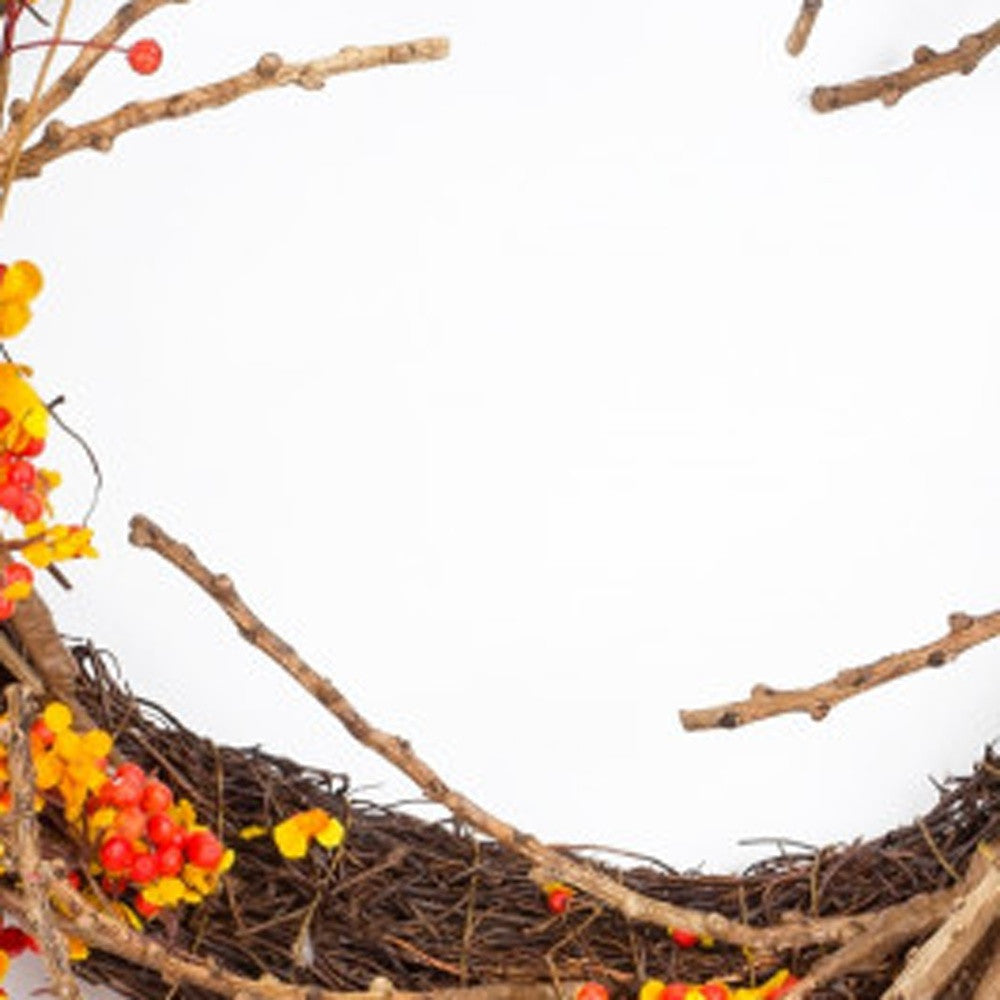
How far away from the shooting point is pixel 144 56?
57.1 inches

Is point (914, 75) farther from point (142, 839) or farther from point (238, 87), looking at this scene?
point (142, 839)

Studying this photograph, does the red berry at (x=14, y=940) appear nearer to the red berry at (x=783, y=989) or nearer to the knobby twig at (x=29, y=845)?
the knobby twig at (x=29, y=845)

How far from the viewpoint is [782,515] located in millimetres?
1774

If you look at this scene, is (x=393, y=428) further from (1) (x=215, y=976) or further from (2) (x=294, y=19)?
(1) (x=215, y=976)

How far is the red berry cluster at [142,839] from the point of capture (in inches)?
59.4

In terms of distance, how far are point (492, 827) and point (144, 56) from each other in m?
0.45

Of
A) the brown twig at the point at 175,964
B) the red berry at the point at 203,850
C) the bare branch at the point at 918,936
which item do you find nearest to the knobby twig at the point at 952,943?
the bare branch at the point at 918,936

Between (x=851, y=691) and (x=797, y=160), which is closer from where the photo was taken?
(x=851, y=691)

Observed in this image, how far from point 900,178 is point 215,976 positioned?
0.67 meters

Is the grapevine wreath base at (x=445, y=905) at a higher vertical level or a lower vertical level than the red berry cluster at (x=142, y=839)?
lower

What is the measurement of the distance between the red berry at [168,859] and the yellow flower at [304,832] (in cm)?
7

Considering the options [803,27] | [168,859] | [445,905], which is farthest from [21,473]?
[803,27]

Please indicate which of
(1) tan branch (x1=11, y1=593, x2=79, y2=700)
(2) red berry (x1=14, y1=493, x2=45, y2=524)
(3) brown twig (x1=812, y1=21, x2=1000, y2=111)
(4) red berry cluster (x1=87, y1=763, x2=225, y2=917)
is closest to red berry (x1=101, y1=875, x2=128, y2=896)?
(4) red berry cluster (x1=87, y1=763, x2=225, y2=917)

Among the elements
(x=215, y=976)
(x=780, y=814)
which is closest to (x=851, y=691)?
(x=780, y=814)
